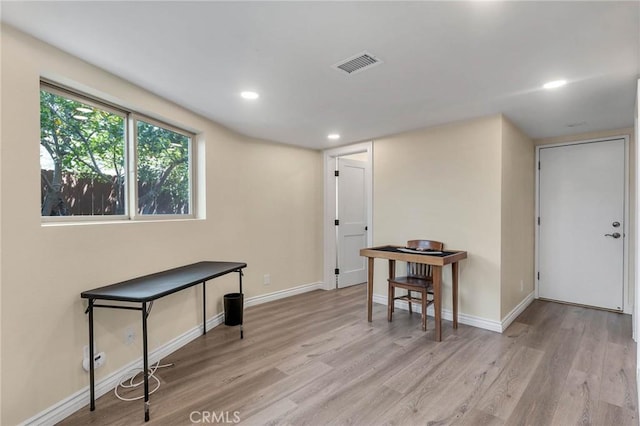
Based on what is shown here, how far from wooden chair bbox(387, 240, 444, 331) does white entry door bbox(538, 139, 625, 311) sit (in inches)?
72.8

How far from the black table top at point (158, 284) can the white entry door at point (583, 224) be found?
3971mm

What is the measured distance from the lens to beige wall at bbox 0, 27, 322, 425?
1.61 metres

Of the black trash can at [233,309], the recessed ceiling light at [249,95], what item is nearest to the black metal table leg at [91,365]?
the black trash can at [233,309]

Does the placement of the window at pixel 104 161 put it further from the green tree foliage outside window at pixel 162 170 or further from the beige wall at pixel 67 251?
the beige wall at pixel 67 251

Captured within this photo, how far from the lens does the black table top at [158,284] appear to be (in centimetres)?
184

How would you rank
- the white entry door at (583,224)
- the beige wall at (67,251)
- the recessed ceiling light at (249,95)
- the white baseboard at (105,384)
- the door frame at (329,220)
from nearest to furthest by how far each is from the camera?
the beige wall at (67,251) < the white baseboard at (105,384) < the recessed ceiling light at (249,95) < the white entry door at (583,224) < the door frame at (329,220)

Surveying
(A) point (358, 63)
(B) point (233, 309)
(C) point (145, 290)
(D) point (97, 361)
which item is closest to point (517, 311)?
(B) point (233, 309)

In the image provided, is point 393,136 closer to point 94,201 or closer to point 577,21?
point 577,21

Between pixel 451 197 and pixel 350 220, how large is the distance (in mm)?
1885

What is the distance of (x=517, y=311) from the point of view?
355 cm

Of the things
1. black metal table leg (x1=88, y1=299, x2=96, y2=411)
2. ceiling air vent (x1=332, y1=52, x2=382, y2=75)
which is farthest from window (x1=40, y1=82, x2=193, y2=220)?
ceiling air vent (x1=332, y1=52, x2=382, y2=75)

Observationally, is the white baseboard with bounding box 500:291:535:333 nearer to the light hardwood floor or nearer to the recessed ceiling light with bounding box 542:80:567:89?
the light hardwood floor

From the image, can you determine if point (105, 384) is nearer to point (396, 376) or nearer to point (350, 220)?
point (396, 376)

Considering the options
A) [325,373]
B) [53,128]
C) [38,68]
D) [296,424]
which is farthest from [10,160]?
[325,373]
